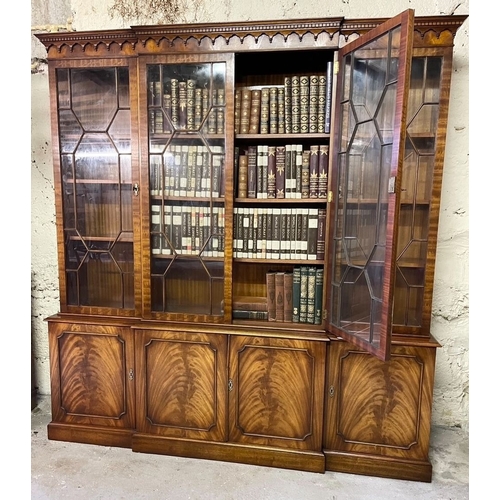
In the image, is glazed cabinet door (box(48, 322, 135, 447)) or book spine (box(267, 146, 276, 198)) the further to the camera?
glazed cabinet door (box(48, 322, 135, 447))

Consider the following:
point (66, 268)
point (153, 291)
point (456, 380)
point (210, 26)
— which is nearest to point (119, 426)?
point (153, 291)

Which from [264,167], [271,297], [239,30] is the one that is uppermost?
[239,30]

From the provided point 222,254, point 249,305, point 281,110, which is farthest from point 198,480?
point 281,110

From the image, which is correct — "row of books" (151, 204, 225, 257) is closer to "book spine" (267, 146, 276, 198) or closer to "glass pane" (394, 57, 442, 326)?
"book spine" (267, 146, 276, 198)

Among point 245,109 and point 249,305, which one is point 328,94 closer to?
point 245,109

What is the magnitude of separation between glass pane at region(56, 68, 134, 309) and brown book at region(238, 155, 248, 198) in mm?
622

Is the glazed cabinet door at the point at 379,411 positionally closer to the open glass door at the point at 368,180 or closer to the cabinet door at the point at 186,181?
the open glass door at the point at 368,180

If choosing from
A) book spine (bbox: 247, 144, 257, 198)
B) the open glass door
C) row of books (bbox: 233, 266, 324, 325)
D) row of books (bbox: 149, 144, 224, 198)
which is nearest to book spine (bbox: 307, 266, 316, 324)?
row of books (bbox: 233, 266, 324, 325)

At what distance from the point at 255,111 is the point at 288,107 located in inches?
7.0

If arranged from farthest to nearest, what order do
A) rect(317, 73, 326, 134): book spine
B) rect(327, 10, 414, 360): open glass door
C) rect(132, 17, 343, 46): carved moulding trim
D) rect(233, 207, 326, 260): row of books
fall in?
rect(233, 207, 326, 260): row of books, rect(317, 73, 326, 134): book spine, rect(132, 17, 343, 46): carved moulding trim, rect(327, 10, 414, 360): open glass door

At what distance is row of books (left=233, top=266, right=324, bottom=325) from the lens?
6.59 feet

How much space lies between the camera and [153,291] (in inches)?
82.1

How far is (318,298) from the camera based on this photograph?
201cm
